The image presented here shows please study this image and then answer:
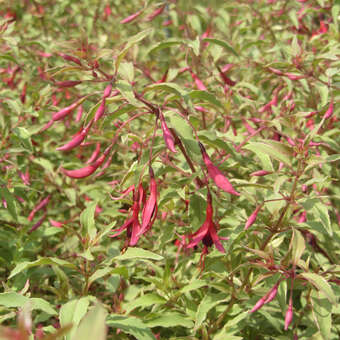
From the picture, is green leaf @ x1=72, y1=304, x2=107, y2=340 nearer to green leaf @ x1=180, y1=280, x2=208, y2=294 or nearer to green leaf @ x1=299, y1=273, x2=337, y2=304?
green leaf @ x1=299, y1=273, x2=337, y2=304

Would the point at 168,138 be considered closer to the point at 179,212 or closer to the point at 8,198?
the point at 8,198

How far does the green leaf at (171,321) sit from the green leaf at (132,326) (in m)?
0.06

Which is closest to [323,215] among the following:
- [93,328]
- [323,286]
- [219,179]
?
[323,286]

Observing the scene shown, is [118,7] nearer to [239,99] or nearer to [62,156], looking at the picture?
[62,156]

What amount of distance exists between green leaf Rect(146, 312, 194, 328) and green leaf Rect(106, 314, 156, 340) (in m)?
0.06

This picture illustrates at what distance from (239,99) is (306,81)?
266 millimetres

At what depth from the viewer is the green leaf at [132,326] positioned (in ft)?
3.25

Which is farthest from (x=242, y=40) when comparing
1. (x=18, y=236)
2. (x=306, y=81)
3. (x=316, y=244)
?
(x=18, y=236)

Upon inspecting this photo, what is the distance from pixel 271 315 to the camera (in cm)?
130

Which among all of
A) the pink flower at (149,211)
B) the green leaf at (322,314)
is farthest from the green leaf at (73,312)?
the green leaf at (322,314)

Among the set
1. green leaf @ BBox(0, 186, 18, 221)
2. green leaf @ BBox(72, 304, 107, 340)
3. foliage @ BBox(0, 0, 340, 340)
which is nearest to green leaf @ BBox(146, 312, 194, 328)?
foliage @ BBox(0, 0, 340, 340)

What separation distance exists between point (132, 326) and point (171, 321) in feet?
0.44

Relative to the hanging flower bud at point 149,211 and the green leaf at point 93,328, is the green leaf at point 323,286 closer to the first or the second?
the hanging flower bud at point 149,211

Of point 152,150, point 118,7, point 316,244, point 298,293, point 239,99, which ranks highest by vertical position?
point 118,7
